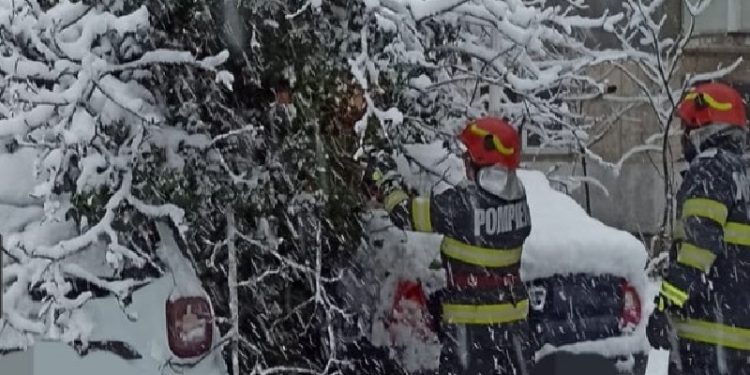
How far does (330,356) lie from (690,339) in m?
1.62

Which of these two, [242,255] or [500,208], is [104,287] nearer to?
[242,255]

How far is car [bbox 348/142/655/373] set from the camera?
5039mm

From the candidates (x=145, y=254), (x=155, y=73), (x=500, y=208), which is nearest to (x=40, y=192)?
(x=145, y=254)

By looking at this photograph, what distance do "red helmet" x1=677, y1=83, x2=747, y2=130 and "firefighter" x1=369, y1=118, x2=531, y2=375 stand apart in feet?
2.53

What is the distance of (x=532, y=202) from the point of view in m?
5.80

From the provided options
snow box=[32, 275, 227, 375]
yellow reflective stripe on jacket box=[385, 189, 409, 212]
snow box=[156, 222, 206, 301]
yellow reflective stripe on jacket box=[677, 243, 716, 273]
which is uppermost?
snow box=[156, 222, 206, 301]

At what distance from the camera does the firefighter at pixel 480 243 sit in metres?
4.82

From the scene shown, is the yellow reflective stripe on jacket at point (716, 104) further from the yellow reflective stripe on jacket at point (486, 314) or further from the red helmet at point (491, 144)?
the yellow reflective stripe on jacket at point (486, 314)

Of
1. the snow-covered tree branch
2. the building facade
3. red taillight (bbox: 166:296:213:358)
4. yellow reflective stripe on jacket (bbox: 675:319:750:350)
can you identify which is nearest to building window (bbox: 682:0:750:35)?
the building facade

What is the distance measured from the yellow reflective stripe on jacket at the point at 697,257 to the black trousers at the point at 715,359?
1.32ft

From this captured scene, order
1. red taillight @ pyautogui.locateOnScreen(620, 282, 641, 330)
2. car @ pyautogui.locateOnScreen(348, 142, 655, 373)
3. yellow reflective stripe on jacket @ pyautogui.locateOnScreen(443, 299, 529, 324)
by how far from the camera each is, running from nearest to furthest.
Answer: yellow reflective stripe on jacket @ pyautogui.locateOnScreen(443, 299, 529, 324), car @ pyautogui.locateOnScreen(348, 142, 655, 373), red taillight @ pyautogui.locateOnScreen(620, 282, 641, 330)

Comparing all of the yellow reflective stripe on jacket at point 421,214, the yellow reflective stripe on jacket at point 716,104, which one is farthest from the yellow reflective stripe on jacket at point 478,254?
the yellow reflective stripe on jacket at point 716,104

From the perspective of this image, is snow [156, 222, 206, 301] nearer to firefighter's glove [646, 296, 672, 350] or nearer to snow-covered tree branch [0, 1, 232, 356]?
snow-covered tree branch [0, 1, 232, 356]

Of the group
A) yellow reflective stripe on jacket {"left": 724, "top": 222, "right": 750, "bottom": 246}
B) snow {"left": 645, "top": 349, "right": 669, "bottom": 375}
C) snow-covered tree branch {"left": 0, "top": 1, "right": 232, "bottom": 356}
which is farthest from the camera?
snow {"left": 645, "top": 349, "right": 669, "bottom": 375}
